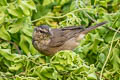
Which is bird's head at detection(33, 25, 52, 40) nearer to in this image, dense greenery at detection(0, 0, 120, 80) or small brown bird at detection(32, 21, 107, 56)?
small brown bird at detection(32, 21, 107, 56)

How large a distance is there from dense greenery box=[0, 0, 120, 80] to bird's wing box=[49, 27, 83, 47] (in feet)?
0.29

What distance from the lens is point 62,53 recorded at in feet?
12.9

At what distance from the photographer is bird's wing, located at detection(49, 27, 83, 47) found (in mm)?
5438

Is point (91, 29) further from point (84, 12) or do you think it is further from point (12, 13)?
point (12, 13)

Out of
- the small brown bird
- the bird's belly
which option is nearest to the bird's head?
the small brown bird

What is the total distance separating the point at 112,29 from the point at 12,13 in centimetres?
102

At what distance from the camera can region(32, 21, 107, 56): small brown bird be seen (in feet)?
17.6

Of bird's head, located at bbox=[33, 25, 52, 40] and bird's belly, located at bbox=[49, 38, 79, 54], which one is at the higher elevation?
bird's head, located at bbox=[33, 25, 52, 40]

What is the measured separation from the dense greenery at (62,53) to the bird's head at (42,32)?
18 centimetres

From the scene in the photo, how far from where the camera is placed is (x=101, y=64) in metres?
4.72

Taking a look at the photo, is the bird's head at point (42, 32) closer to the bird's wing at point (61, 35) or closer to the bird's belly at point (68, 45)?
the bird's wing at point (61, 35)

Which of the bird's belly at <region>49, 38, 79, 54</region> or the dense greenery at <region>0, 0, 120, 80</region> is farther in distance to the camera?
the bird's belly at <region>49, 38, 79, 54</region>

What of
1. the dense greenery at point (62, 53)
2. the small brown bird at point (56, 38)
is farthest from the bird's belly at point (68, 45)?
the dense greenery at point (62, 53)

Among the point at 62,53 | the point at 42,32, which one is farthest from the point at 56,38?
the point at 62,53
